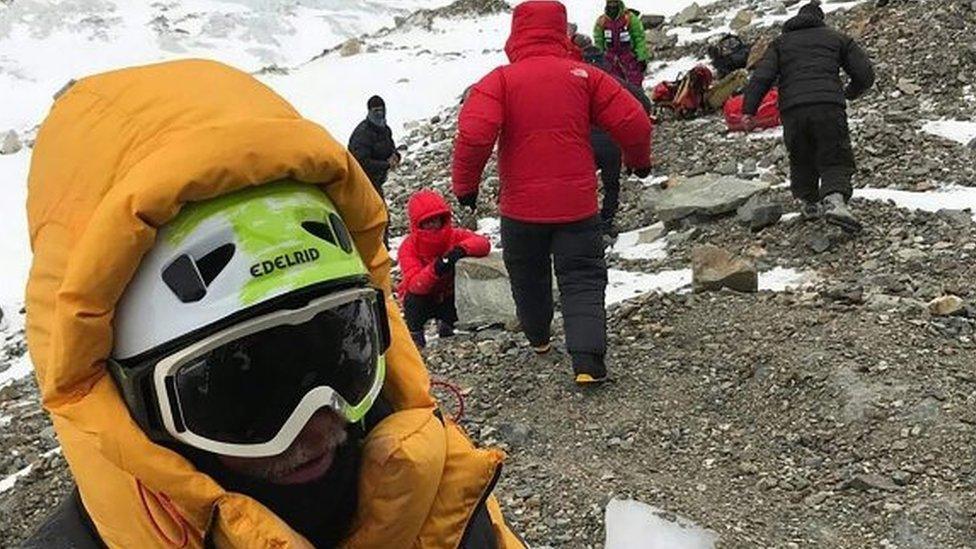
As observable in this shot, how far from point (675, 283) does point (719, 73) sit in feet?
24.3

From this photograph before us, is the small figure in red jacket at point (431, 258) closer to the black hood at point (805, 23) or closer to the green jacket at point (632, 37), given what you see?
the black hood at point (805, 23)

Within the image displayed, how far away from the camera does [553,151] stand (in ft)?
18.0

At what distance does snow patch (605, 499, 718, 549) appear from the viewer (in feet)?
13.1

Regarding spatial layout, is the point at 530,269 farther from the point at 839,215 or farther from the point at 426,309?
the point at 839,215

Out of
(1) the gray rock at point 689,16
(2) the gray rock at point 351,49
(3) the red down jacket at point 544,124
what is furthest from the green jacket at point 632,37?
(2) the gray rock at point 351,49

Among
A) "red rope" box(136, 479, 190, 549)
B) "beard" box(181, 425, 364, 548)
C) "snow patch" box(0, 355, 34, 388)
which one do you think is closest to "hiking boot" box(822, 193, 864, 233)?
"beard" box(181, 425, 364, 548)

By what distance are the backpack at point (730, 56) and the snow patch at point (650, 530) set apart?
34.5 ft

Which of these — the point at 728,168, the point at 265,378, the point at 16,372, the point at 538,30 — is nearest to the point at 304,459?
the point at 265,378

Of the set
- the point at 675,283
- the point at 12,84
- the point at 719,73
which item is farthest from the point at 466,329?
the point at 12,84

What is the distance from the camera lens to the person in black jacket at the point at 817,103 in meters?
7.71

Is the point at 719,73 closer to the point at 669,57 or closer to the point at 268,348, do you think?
the point at 669,57

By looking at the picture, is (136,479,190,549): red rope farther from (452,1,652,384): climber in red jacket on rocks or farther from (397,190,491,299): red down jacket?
(397,190,491,299): red down jacket

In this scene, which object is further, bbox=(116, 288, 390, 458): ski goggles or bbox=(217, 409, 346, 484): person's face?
bbox=(217, 409, 346, 484): person's face

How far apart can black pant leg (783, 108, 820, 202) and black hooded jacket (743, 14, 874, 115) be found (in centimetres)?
11
